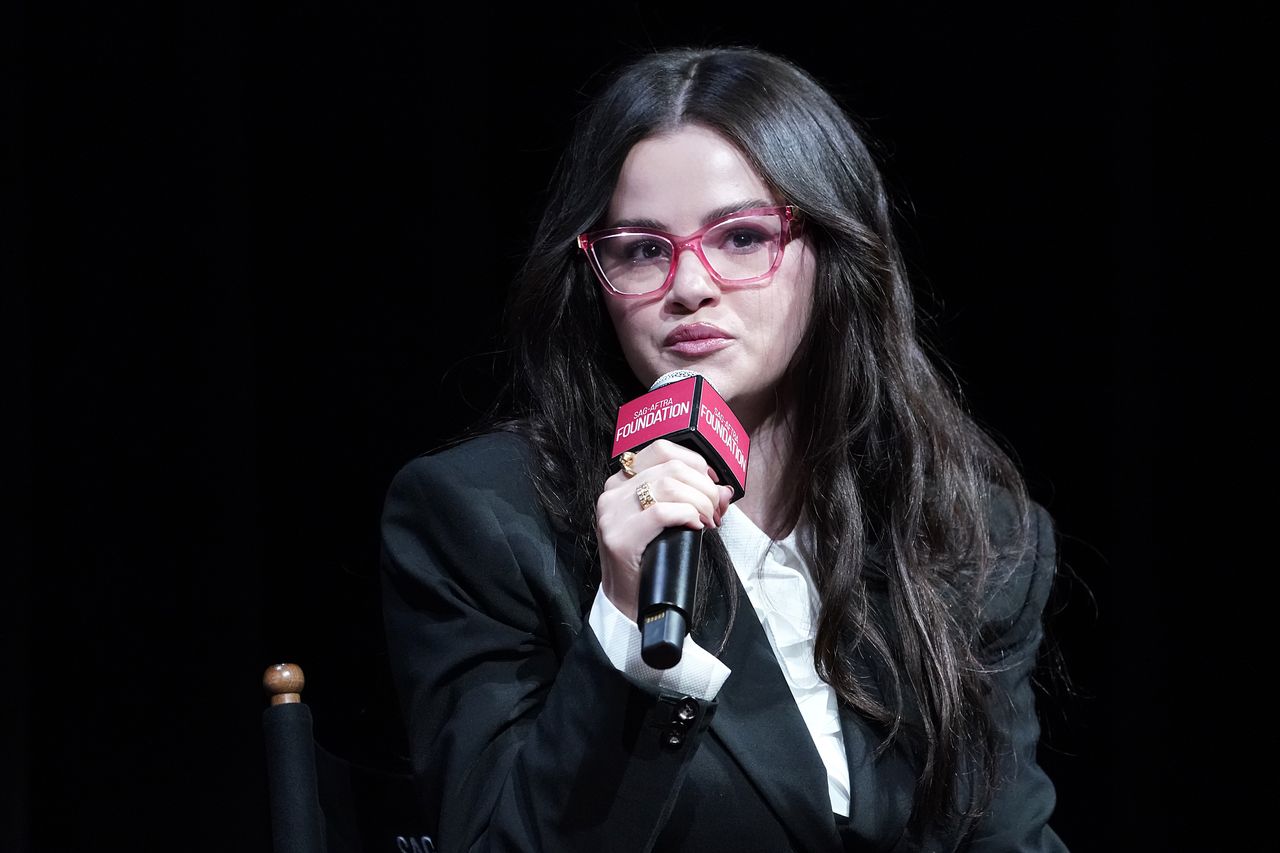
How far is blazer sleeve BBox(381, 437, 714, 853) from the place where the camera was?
1.29 metres

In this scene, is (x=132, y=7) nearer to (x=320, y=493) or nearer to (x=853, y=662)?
(x=320, y=493)

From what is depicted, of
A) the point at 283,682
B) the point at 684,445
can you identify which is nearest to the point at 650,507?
the point at 684,445

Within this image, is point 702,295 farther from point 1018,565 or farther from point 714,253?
point 1018,565

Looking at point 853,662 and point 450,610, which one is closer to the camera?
point 450,610

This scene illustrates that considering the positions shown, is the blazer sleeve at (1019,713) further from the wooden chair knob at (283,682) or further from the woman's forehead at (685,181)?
the wooden chair knob at (283,682)

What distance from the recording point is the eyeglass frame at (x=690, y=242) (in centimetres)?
159

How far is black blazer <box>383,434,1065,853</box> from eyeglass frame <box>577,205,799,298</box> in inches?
10.7

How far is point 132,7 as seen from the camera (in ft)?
7.18

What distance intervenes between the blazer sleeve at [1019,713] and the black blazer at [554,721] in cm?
1

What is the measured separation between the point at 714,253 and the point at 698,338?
0.37 ft

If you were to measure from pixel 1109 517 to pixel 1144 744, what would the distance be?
1.43 feet

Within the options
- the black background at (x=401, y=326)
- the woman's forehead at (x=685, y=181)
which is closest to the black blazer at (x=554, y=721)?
the woman's forehead at (x=685, y=181)

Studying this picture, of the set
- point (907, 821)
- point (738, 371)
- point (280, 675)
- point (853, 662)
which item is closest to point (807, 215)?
point (738, 371)

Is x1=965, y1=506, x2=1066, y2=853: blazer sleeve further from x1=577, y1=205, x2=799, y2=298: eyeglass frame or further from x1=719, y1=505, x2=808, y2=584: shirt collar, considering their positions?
x1=577, y1=205, x2=799, y2=298: eyeglass frame
